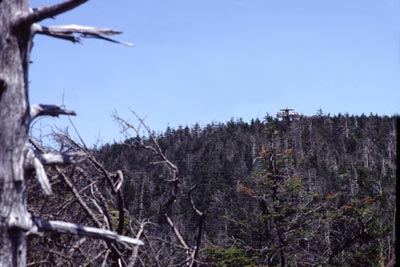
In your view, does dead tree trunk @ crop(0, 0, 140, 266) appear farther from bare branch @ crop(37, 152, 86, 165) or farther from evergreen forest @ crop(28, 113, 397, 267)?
evergreen forest @ crop(28, 113, 397, 267)

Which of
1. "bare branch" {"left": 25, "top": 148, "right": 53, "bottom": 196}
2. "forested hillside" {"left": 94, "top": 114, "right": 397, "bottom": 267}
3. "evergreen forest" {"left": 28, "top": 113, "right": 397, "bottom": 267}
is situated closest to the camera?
"bare branch" {"left": 25, "top": 148, "right": 53, "bottom": 196}

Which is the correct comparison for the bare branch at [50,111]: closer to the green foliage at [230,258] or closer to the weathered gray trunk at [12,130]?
the weathered gray trunk at [12,130]

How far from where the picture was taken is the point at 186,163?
3664 inches

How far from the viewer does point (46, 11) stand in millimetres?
3600

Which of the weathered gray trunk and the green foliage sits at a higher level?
the weathered gray trunk

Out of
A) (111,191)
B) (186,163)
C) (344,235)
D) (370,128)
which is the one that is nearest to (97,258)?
(111,191)

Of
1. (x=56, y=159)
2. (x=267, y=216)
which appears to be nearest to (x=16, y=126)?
(x=56, y=159)

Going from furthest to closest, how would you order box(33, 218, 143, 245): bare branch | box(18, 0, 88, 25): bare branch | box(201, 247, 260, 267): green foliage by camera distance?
1. box(201, 247, 260, 267): green foliage
2. box(33, 218, 143, 245): bare branch
3. box(18, 0, 88, 25): bare branch

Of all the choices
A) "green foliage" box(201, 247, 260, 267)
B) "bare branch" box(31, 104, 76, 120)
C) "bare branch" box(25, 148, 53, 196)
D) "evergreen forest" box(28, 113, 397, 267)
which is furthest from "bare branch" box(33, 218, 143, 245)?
"green foliage" box(201, 247, 260, 267)

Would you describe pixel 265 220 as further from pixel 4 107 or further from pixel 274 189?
pixel 4 107

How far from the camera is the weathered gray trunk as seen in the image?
11.4 ft

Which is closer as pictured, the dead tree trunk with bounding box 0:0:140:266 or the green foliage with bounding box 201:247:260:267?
the dead tree trunk with bounding box 0:0:140:266

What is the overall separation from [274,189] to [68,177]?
38.6 ft

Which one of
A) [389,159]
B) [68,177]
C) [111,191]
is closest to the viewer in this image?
[68,177]
